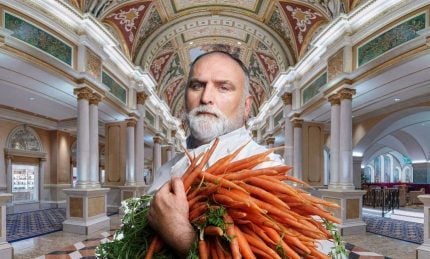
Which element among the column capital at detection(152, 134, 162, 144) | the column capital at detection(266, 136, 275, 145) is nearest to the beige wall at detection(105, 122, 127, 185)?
the column capital at detection(152, 134, 162, 144)

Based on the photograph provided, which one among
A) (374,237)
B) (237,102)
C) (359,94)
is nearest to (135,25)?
(359,94)

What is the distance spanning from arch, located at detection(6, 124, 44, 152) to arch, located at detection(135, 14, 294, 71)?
21.8 feet

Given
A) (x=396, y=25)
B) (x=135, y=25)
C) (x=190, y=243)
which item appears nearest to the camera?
(x=190, y=243)

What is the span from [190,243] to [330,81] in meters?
8.34

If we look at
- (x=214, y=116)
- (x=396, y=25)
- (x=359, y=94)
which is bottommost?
(x=214, y=116)

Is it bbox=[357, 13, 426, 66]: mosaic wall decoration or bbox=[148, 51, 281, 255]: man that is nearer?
bbox=[148, 51, 281, 255]: man

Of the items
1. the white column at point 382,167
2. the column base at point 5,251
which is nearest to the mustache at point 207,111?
the column base at point 5,251

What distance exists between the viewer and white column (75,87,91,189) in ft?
26.2

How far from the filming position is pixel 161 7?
37.1ft

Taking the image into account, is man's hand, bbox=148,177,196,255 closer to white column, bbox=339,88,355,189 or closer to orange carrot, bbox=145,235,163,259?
orange carrot, bbox=145,235,163,259

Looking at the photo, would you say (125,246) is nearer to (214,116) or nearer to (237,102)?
(214,116)

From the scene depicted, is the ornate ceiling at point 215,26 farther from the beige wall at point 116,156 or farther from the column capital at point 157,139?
the column capital at point 157,139

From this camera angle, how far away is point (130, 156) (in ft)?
39.0

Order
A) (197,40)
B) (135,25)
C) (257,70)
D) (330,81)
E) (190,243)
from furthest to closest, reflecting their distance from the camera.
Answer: (257,70)
(197,40)
(135,25)
(330,81)
(190,243)
